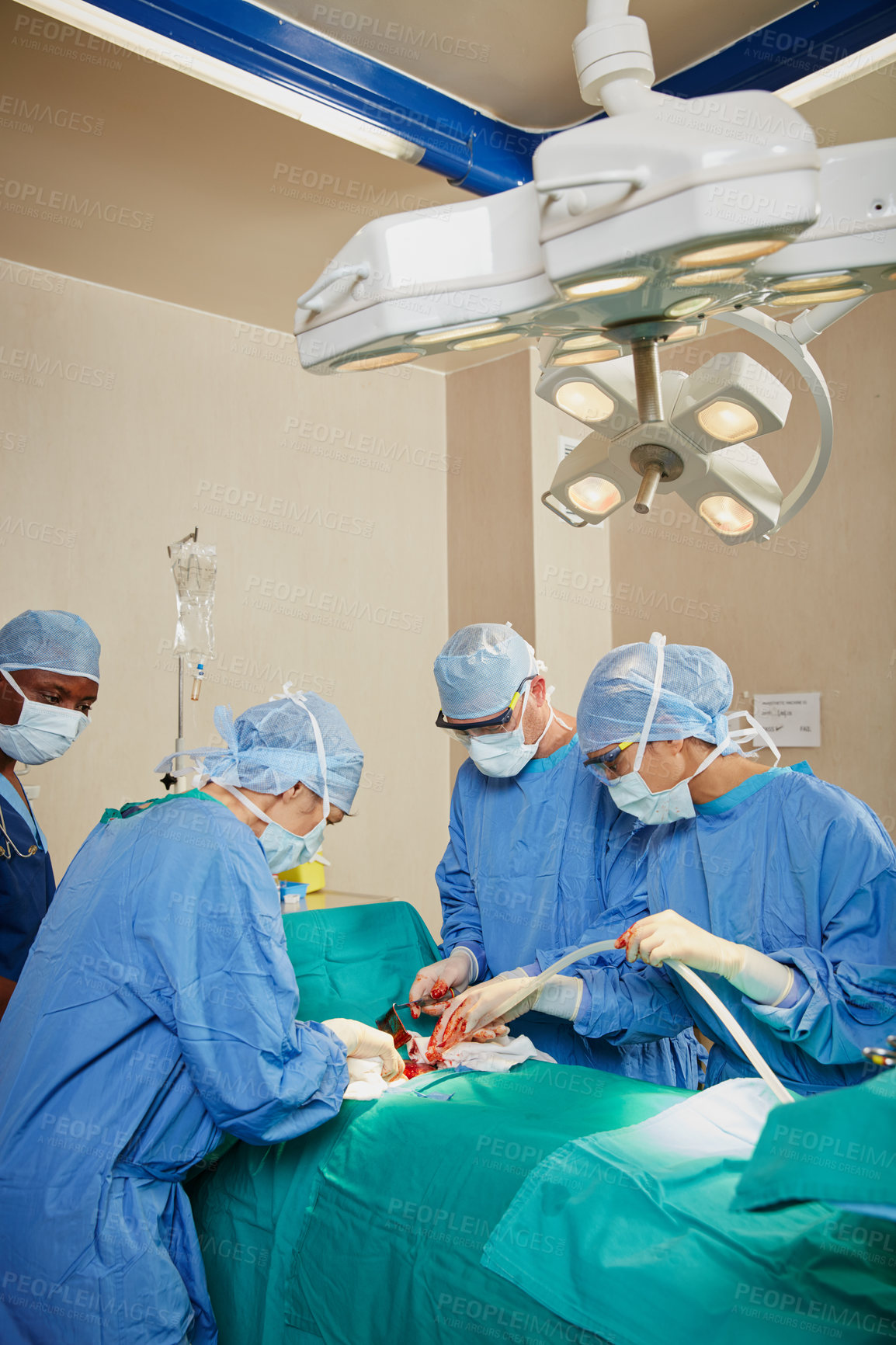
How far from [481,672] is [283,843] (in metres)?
0.72

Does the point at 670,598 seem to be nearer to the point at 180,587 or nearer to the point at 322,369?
the point at 180,587

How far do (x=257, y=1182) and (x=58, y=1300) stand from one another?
392 millimetres

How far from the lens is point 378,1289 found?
1.61 meters

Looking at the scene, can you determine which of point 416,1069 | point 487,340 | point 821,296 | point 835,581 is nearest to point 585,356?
point 487,340

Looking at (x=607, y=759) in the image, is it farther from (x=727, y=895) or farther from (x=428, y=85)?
(x=428, y=85)

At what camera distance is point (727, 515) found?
1.63m

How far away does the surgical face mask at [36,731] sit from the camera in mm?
2873

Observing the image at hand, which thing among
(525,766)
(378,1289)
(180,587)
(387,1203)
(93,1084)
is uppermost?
(180,587)

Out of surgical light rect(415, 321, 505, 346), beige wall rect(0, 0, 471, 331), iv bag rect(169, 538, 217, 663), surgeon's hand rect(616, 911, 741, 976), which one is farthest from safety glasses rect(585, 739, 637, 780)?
iv bag rect(169, 538, 217, 663)

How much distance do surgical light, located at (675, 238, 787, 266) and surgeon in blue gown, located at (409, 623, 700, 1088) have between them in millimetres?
1619

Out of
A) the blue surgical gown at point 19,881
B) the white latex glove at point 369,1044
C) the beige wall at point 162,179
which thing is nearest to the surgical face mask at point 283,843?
the white latex glove at point 369,1044

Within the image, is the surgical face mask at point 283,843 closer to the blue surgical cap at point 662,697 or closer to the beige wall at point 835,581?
the blue surgical cap at point 662,697

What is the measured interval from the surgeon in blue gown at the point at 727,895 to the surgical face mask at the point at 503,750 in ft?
1.31

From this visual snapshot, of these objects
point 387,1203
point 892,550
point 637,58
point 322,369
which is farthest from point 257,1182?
point 892,550
